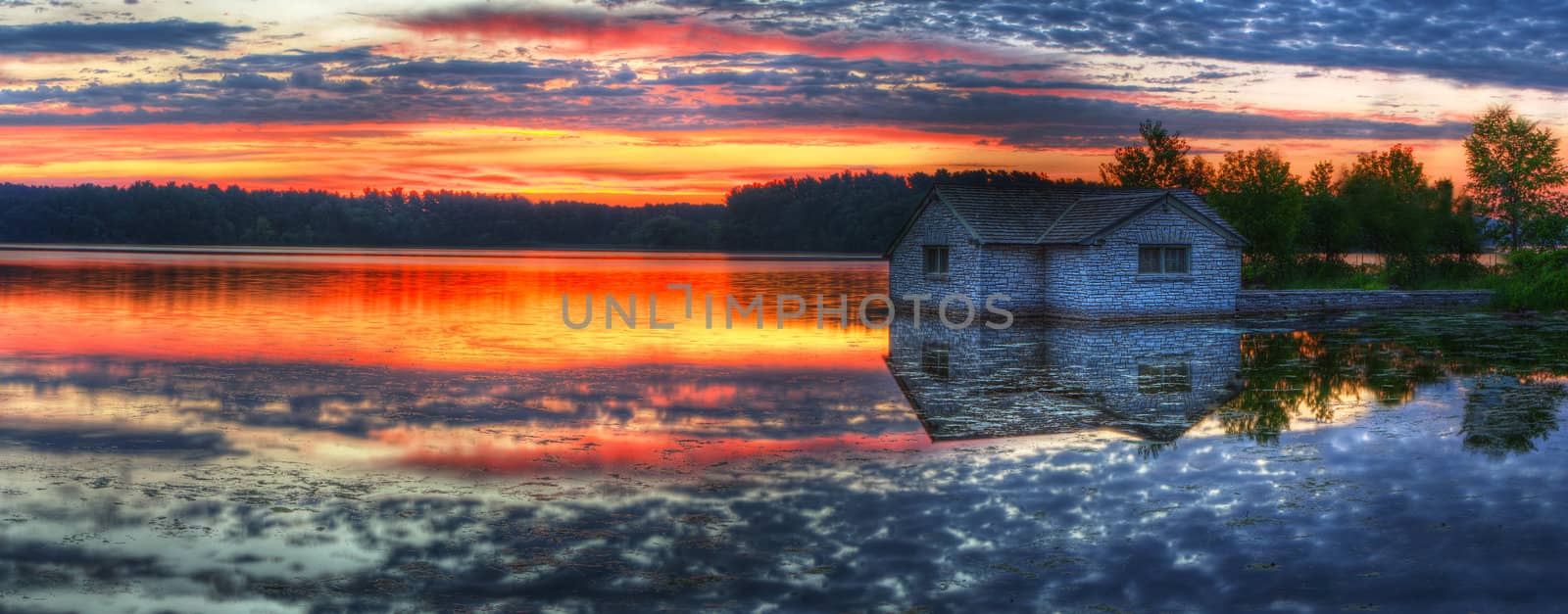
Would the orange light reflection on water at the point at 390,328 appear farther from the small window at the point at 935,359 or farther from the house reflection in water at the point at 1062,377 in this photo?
the house reflection in water at the point at 1062,377

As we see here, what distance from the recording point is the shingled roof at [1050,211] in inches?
1395

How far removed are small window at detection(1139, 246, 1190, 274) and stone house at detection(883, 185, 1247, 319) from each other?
31 mm

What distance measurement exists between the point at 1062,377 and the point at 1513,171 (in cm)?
6819

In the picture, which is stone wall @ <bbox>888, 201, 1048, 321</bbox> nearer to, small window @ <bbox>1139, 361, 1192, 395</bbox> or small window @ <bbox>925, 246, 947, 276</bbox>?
small window @ <bbox>925, 246, 947, 276</bbox>

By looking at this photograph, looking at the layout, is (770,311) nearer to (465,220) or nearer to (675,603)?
(675,603)

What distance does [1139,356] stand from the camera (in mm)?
24156

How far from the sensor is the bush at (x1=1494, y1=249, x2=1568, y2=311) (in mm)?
A: 38750

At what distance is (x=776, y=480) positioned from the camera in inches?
458

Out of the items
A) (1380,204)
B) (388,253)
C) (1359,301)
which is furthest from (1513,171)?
(388,253)

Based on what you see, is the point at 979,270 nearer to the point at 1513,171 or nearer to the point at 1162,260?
the point at 1162,260

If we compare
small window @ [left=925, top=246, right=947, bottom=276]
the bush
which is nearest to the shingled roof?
small window @ [left=925, top=246, right=947, bottom=276]

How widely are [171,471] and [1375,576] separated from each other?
37.4ft

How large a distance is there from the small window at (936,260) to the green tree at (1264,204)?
1035 inches

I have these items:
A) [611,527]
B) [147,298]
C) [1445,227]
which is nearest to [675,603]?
[611,527]
